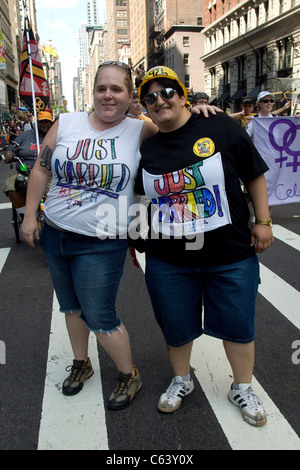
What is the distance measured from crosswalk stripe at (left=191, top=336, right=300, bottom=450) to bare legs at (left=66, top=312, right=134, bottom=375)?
24.0 inches

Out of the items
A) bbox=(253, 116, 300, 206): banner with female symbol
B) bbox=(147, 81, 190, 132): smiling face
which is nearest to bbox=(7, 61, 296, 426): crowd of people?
bbox=(147, 81, 190, 132): smiling face

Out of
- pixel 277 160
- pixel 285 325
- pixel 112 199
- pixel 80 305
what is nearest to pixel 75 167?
pixel 112 199

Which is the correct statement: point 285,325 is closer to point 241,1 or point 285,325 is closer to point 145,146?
point 145,146

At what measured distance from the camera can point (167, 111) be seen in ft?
7.43

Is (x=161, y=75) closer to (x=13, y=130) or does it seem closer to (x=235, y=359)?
(x=235, y=359)

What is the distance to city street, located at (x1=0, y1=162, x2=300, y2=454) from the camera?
2.39 meters

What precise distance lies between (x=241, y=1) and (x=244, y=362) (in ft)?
A: 146

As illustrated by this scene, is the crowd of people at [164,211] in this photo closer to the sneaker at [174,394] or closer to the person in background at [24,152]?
the sneaker at [174,394]

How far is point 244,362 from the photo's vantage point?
2.55 meters

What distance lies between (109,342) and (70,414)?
0.54 meters

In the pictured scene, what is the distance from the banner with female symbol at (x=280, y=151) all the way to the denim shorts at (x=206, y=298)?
4.86 metres
